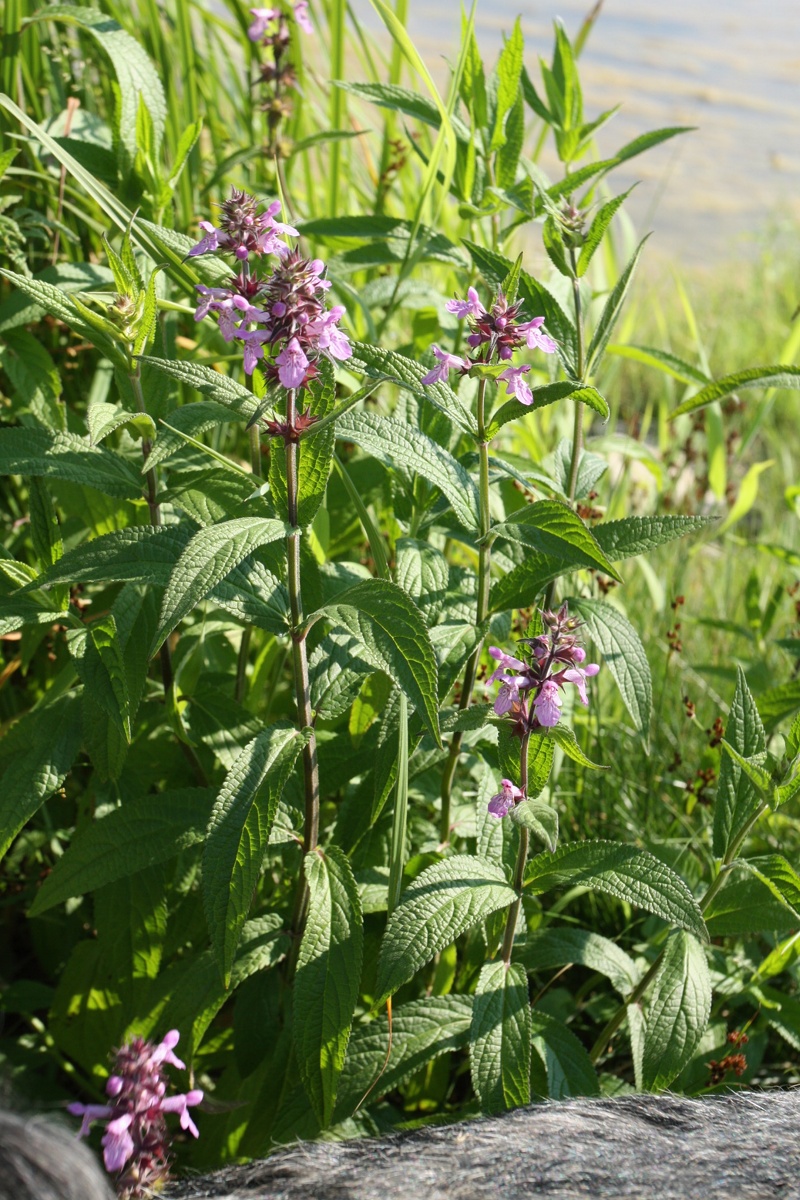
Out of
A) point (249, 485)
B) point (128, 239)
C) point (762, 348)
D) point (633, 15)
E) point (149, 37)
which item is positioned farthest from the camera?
point (633, 15)

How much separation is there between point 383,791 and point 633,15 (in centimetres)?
1546

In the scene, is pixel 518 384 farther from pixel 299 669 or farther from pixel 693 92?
pixel 693 92

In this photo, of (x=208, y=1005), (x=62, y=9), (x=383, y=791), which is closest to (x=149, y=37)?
(x=62, y=9)

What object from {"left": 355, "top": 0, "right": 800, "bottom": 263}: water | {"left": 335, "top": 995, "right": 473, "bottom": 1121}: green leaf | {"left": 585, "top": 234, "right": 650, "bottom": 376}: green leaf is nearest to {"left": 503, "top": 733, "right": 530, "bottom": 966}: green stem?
{"left": 335, "top": 995, "right": 473, "bottom": 1121}: green leaf

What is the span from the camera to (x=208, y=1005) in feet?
5.79

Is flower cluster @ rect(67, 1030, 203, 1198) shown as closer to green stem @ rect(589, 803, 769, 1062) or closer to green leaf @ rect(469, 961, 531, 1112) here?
green leaf @ rect(469, 961, 531, 1112)

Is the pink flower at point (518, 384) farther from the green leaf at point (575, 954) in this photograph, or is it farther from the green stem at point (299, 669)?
the green leaf at point (575, 954)

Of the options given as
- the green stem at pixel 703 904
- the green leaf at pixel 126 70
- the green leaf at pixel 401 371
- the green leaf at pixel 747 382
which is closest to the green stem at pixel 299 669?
the green leaf at pixel 401 371

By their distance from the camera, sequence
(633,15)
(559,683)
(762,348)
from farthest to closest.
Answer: (633,15)
(762,348)
(559,683)

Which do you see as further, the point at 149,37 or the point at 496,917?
the point at 149,37

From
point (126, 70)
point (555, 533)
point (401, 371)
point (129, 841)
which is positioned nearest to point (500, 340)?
point (401, 371)

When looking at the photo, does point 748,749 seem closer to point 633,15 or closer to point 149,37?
point 149,37

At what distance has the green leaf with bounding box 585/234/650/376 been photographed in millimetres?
1813

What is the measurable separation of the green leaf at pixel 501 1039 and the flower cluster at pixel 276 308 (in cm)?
96
